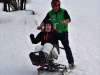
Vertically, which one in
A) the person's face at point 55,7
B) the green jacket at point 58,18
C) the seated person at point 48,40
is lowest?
the seated person at point 48,40

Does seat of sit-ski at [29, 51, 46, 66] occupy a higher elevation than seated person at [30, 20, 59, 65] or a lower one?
lower

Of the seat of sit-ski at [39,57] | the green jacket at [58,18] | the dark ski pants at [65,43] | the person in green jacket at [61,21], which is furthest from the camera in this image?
the green jacket at [58,18]

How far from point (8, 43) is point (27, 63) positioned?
3.59m

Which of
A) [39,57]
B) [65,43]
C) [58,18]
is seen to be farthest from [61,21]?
[39,57]

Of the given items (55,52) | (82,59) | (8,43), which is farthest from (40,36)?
(8,43)

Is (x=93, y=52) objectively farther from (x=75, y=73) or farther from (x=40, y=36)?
(x=40, y=36)

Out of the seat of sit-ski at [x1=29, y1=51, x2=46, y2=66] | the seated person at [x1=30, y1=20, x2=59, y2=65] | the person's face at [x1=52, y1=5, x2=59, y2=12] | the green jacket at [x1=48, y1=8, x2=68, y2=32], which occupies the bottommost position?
the seat of sit-ski at [x1=29, y1=51, x2=46, y2=66]

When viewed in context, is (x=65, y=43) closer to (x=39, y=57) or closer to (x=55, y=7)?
(x=55, y=7)

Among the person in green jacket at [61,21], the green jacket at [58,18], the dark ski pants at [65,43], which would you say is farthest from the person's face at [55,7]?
the dark ski pants at [65,43]

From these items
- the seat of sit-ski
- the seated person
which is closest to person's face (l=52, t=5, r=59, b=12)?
the seated person

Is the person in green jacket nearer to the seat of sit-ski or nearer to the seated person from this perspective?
the seated person

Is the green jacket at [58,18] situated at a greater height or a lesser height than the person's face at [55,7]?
lesser

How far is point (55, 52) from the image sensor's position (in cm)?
669

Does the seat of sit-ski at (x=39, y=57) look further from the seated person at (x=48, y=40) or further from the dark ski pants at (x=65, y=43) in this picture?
the dark ski pants at (x=65, y=43)
